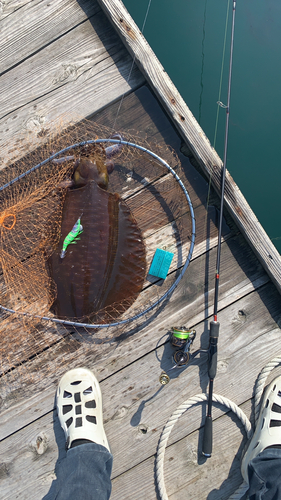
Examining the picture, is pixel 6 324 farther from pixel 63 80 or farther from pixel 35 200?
pixel 63 80

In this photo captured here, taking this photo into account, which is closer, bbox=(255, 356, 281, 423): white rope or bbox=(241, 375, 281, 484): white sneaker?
bbox=(241, 375, 281, 484): white sneaker

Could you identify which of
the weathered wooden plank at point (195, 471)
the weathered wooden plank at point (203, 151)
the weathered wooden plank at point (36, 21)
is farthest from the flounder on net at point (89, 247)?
the weathered wooden plank at point (195, 471)

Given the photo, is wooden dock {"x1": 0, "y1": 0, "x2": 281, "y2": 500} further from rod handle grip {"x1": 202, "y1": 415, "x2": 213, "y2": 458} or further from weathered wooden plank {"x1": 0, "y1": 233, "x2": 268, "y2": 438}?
rod handle grip {"x1": 202, "y1": 415, "x2": 213, "y2": 458}

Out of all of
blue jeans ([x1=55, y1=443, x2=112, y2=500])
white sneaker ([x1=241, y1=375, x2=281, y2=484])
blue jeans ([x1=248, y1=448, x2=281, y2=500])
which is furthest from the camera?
white sneaker ([x1=241, y1=375, x2=281, y2=484])

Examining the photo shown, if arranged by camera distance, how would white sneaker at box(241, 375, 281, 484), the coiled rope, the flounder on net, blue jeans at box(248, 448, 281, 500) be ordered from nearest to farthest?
blue jeans at box(248, 448, 281, 500) < white sneaker at box(241, 375, 281, 484) < the coiled rope < the flounder on net

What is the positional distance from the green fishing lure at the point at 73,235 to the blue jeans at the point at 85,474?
174 cm

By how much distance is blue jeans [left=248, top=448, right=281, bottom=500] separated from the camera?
2232 millimetres

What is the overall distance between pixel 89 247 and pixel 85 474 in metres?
1.92

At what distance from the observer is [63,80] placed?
9.05ft

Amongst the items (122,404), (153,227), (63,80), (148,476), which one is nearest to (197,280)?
(153,227)

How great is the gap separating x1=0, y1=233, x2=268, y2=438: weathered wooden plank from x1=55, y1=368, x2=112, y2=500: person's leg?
13 cm

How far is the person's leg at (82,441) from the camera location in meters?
2.37

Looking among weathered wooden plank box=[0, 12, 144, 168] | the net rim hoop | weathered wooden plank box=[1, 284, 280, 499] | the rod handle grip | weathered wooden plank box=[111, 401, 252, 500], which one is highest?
weathered wooden plank box=[0, 12, 144, 168]

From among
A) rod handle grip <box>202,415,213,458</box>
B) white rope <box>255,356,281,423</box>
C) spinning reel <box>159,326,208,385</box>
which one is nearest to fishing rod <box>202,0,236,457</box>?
rod handle grip <box>202,415,213,458</box>
